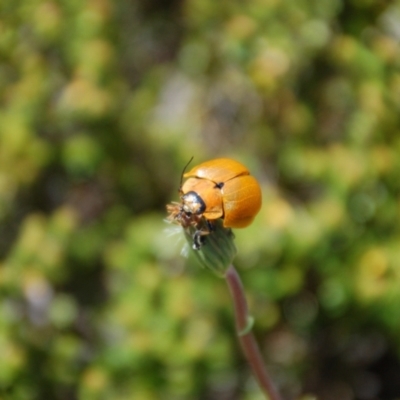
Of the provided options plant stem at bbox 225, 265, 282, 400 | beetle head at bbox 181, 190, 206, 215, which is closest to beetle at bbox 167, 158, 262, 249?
beetle head at bbox 181, 190, 206, 215

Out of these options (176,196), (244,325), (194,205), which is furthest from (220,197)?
(176,196)

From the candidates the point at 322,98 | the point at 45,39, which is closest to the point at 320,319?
the point at 322,98

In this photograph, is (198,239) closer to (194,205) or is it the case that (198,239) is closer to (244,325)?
(194,205)

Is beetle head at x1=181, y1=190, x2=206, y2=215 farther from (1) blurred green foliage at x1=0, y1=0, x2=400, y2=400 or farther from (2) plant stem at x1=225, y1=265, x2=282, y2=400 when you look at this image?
(1) blurred green foliage at x1=0, y1=0, x2=400, y2=400

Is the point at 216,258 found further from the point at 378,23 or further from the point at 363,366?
the point at 378,23

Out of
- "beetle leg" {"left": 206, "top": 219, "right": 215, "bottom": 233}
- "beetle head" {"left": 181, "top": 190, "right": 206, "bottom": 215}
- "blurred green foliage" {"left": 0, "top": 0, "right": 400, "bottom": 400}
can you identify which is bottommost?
"beetle leg" {"left": 206, "top": 219, "right": 215, "bottom": 233}
